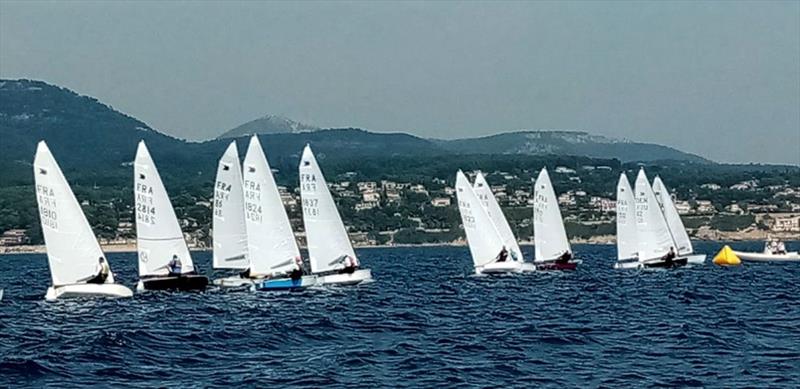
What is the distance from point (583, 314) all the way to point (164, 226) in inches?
750

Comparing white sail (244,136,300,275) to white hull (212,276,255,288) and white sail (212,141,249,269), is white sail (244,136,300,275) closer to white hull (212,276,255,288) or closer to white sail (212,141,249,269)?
white hull (212,276,255,288)

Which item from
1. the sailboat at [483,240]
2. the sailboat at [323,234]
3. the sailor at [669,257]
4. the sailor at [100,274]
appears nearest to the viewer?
the sailor at [100,274]

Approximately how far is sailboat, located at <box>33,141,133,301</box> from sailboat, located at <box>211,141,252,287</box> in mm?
7779

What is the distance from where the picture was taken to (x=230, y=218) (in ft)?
200

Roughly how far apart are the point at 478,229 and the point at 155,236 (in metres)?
21.7

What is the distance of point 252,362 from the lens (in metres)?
33.9

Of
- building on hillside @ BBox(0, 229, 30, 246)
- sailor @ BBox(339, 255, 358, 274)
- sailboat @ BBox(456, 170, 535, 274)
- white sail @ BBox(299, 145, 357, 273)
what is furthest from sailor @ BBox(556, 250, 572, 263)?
building on hillside @ BBox(0, 229, 30, 246)

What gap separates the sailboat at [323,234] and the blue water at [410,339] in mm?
1214

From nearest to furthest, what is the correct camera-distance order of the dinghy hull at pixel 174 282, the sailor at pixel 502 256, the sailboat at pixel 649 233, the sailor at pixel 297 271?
1. the dinghy hull at pixel 174 282
2. the sailor at pixel 297 271
3. the sailor at pixel 502 256
4. the sailboat at pixel 649 233

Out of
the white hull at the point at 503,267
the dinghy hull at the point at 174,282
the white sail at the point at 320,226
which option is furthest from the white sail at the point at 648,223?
the dinghy hull at the point at 174,282

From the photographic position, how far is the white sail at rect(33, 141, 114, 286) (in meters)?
53.7

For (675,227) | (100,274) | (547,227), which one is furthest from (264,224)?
(675,227)

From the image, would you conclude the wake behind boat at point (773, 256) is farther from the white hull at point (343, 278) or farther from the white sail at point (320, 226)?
the white sail at point (320, 226)

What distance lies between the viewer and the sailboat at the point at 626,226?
81750mm
